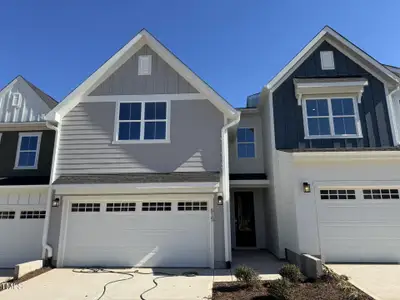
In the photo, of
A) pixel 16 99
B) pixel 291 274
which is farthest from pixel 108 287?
pixel 16 99

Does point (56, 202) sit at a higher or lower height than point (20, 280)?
higher

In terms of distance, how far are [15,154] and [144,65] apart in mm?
6793

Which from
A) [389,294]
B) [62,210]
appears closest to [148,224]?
[62,210]

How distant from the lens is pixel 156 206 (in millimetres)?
9930

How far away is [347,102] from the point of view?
37.9ft

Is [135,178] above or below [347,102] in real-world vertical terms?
below

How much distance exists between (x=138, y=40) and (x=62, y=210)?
21.9 feet

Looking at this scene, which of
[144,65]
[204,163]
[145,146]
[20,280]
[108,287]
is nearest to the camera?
[108,287]

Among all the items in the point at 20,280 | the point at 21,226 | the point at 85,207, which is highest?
the point at 85,207

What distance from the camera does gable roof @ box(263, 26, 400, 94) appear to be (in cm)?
1160

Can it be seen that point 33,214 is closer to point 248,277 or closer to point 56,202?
point 56,202

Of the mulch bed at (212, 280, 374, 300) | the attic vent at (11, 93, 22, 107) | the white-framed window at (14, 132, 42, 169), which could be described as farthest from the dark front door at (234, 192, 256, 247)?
the attic vent at (11, 93, 22, 107)

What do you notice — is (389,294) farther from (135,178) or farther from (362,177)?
(135,178)

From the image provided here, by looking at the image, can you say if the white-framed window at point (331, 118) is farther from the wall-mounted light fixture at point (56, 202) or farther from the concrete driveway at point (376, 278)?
the wall-mounted light fixture at point (56, 202)
